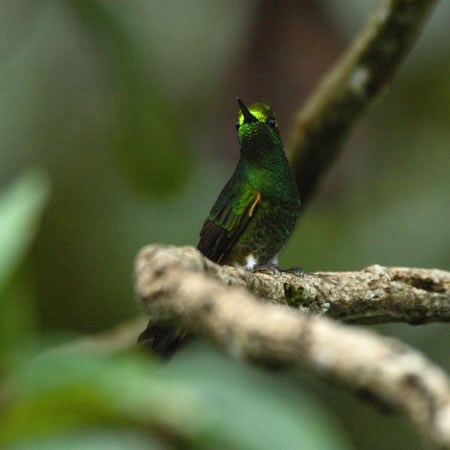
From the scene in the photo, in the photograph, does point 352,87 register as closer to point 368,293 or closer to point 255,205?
point 255,205

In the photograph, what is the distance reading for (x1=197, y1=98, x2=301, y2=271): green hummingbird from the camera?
3.07 meters

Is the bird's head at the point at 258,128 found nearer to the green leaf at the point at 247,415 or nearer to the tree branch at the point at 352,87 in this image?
the tree branch at the point at 352,87

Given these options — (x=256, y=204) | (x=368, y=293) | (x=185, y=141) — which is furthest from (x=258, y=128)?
(x=185, y=141)

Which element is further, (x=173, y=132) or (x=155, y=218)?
(x=155, y=218)

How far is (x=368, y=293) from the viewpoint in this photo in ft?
7.97

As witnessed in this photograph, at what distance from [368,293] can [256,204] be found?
886 mm

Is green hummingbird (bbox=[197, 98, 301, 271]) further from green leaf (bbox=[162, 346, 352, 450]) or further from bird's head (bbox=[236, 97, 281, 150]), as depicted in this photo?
green leaf (bbox=[162, 346, 352, 450])

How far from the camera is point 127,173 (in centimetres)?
496

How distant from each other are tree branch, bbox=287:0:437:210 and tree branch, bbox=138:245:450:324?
1.01 metres

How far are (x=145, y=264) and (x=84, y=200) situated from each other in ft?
19.6

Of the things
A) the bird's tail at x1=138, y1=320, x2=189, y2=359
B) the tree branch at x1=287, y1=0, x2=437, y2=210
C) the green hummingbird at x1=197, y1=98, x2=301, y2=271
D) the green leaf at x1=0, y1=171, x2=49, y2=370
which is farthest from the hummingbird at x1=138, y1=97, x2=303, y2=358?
the green leaf at x1=0, y1=171, x2=49, y2=370

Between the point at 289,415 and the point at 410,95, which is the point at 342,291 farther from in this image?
the point at 410,95

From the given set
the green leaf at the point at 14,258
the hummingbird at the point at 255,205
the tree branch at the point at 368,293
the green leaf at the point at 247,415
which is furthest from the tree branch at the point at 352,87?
the green leaf at the point at 247,415

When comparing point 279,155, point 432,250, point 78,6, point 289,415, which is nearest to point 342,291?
point 279,155
